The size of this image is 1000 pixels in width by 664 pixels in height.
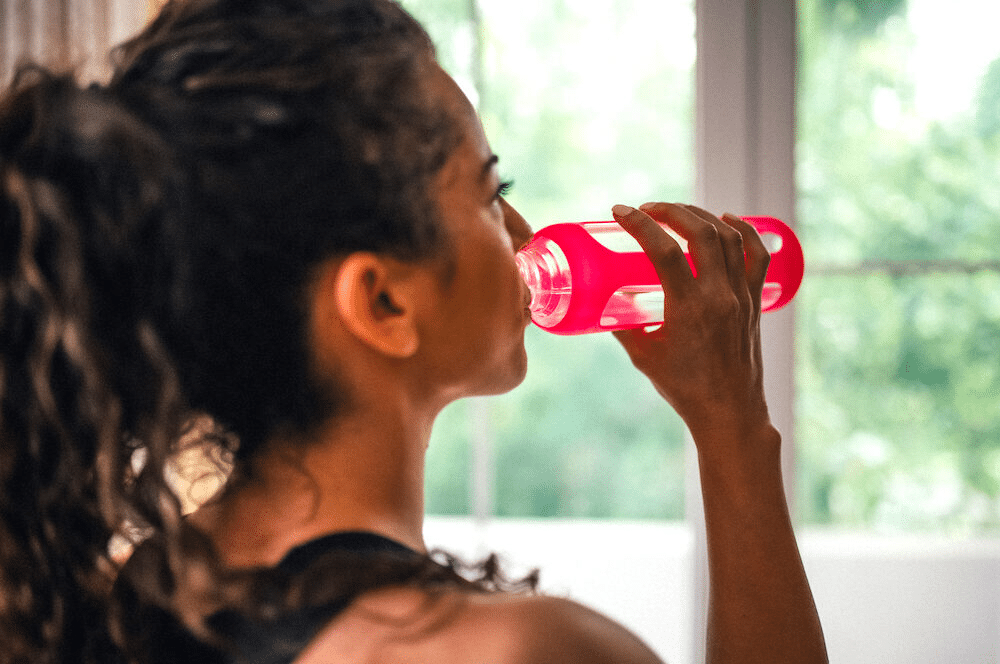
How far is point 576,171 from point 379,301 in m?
1.02

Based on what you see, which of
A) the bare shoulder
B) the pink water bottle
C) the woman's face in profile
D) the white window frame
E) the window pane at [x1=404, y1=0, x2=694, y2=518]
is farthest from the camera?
the window pane at [x1=404, y1=0, x2=694, y2=518]

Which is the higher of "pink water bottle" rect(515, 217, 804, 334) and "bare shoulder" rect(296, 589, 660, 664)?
"pink water bottle" rect(515, 217, 804, 334)

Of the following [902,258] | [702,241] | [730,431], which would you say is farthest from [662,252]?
[902,258]

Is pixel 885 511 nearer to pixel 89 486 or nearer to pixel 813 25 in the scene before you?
pixel 813 25

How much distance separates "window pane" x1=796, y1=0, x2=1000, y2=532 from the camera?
117 centimetres

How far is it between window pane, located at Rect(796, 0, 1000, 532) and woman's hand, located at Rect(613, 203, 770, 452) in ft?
2.18

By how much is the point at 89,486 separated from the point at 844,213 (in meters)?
1.10

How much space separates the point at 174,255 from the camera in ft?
1.43

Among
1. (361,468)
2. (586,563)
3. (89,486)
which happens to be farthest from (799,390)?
(89,486)

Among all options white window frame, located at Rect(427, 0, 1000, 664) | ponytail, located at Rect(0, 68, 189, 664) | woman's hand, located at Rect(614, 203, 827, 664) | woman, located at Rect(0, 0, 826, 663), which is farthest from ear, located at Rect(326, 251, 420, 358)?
white window frame, located at Rect(427, 0, 1000, 664)

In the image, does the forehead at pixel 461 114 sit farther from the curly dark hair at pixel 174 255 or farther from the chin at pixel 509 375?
the chin at pixel 509 375

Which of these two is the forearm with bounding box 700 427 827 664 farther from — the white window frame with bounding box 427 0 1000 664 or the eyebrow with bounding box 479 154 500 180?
the white window frame with bounding box 427 0 1000 664

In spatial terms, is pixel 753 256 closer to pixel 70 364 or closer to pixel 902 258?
pixel 70 364

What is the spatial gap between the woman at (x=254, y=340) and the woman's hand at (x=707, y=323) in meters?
0.13
